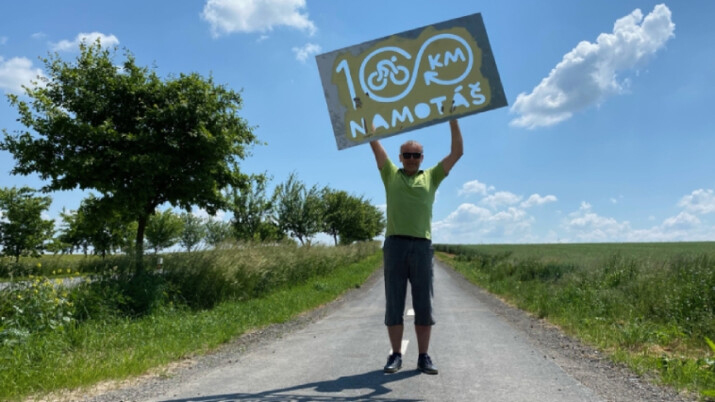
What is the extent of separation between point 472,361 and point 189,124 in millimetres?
10719

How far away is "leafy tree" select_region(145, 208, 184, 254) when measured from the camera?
5785cm

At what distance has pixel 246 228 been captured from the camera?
26.1 meters

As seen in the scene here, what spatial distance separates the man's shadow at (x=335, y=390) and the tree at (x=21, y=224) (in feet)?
144

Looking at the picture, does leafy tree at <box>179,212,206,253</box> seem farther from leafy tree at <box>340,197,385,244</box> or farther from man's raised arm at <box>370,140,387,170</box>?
man's raised arm at <box>370,140,387,170</box>

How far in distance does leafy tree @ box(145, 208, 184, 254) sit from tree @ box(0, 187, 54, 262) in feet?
47.1

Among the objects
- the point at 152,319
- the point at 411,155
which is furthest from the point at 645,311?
the point at 152,319

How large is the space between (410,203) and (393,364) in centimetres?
169

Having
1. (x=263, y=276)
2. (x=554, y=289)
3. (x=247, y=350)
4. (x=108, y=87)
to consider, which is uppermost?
(x=108, y=87)

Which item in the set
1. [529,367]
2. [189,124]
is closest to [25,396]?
[529,367]

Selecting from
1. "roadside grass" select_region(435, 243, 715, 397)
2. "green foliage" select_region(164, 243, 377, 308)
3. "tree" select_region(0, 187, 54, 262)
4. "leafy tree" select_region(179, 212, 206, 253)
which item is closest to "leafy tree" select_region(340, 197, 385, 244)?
"leafy tree" select_region(179, 212, 206, 253)

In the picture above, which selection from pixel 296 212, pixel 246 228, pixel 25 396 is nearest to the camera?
pixel 25 396

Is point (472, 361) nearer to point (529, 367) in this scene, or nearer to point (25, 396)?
point (529, 367)

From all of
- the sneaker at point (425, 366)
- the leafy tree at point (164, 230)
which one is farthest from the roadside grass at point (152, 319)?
the leafy tree at point (164, 230)

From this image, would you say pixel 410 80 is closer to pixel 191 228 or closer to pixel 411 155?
pixel 411 155
